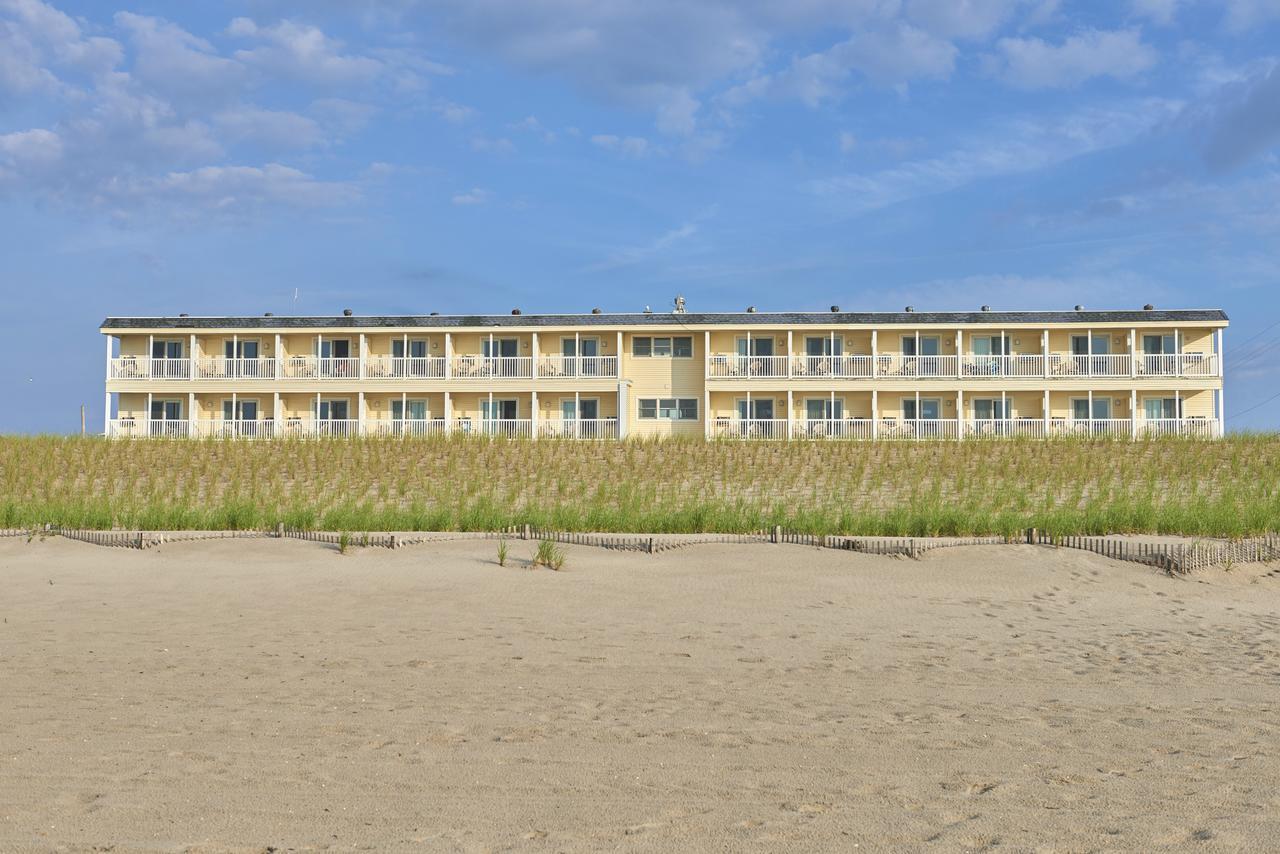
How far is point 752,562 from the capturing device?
1280cm

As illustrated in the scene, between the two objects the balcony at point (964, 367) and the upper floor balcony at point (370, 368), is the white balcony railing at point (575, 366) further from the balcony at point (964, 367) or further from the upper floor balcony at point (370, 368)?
the balcony at point (964, 367)

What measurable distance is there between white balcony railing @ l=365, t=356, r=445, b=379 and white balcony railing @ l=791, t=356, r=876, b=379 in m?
15.7

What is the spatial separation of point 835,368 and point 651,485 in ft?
89.2

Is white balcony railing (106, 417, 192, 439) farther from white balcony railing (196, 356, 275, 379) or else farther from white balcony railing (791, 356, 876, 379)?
white balcony railing (791, 356, 876, 379)

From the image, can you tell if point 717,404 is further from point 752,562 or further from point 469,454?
point 752,562

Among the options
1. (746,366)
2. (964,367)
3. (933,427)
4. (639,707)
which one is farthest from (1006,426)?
(639,707)

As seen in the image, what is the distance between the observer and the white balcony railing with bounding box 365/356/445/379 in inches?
1918

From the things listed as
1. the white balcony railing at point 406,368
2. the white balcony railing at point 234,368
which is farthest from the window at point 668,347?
the white balcony railing at point 234,368

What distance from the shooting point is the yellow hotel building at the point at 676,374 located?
4706cm

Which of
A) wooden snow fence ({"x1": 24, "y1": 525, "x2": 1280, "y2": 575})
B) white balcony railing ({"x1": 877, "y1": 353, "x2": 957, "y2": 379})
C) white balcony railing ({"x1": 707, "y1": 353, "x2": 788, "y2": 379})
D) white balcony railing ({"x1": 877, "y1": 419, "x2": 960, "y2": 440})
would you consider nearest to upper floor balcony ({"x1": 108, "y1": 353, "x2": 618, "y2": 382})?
white balcony railing ({"x1": 707, "y1": 353, "x2": 788, "y2": 379})

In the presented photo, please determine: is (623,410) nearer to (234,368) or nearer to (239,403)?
(234,368)

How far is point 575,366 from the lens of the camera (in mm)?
48406

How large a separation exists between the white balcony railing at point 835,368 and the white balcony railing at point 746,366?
0.65 meters

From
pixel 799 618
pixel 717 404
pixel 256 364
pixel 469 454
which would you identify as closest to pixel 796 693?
pixel 799 618
